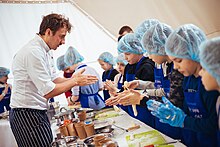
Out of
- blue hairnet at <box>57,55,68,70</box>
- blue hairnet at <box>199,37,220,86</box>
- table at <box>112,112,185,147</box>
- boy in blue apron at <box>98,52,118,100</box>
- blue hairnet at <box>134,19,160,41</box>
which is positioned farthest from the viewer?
blue hairnet at <box>57,55,68,70</box>

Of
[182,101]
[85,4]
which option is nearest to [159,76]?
[182,101]

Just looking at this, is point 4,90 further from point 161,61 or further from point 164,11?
point 161,61

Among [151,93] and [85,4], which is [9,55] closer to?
[85,4]

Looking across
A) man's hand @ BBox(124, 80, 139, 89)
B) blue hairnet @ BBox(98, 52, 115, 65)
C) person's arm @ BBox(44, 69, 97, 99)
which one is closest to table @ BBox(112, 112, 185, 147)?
man's hand @ BBox(124, 80, 139, 89)

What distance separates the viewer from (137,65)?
234 centimetres

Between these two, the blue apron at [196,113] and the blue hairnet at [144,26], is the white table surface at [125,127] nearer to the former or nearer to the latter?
the blue apron at [196,113]

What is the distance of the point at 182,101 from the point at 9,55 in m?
3.41

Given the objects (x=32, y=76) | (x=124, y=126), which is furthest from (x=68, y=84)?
(x=124, y=126)

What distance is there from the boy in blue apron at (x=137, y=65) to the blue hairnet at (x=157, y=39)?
1.06 ft

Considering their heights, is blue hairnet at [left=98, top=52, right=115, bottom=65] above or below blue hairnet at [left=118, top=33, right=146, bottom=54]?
below

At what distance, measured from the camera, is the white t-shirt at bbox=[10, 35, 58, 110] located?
5.94 feet

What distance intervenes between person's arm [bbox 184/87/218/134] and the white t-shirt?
999 millimetres

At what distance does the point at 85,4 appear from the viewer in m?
4.04

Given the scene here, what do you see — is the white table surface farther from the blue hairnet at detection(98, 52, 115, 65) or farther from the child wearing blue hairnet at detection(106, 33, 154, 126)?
the blue hairnet at detection(98, 52, 115, 65)
